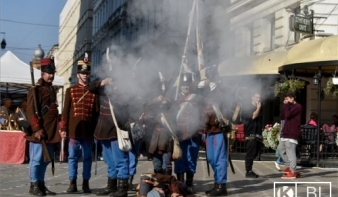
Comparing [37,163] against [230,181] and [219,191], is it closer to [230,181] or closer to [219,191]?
[219,191]

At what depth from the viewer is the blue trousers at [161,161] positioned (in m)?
10.5

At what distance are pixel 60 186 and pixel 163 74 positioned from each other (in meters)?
2.71

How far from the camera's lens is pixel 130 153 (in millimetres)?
10570

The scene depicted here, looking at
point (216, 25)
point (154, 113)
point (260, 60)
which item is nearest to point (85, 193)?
point (154, 113)

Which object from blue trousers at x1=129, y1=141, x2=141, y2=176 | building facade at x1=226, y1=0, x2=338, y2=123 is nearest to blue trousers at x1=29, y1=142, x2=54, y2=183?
blue trousers at x1=129, y1=141, x2=141, y2=176

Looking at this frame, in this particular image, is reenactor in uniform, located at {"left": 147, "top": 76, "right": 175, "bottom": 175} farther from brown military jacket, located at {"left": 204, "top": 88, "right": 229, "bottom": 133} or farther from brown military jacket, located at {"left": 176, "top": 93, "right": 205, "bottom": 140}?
brown military jacket, located at {"left": 204, "top": 88, "right": 229, "bottom": 133}

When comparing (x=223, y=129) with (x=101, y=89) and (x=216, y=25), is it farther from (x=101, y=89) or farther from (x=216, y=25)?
(x=216, y=25)

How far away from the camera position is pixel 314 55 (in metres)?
19.1

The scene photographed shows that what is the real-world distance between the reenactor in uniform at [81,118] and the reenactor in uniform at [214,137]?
1.67m

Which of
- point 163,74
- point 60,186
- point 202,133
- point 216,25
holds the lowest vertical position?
point 60,186

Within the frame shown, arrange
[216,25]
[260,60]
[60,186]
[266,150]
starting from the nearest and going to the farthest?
1. [60,186]
2. [216,25]
3. [266,150]
4. [260,60]

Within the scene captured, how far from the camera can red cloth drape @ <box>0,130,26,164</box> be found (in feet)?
59.3

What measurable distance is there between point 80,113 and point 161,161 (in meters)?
1.40

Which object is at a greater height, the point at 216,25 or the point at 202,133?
the point at 216,25
